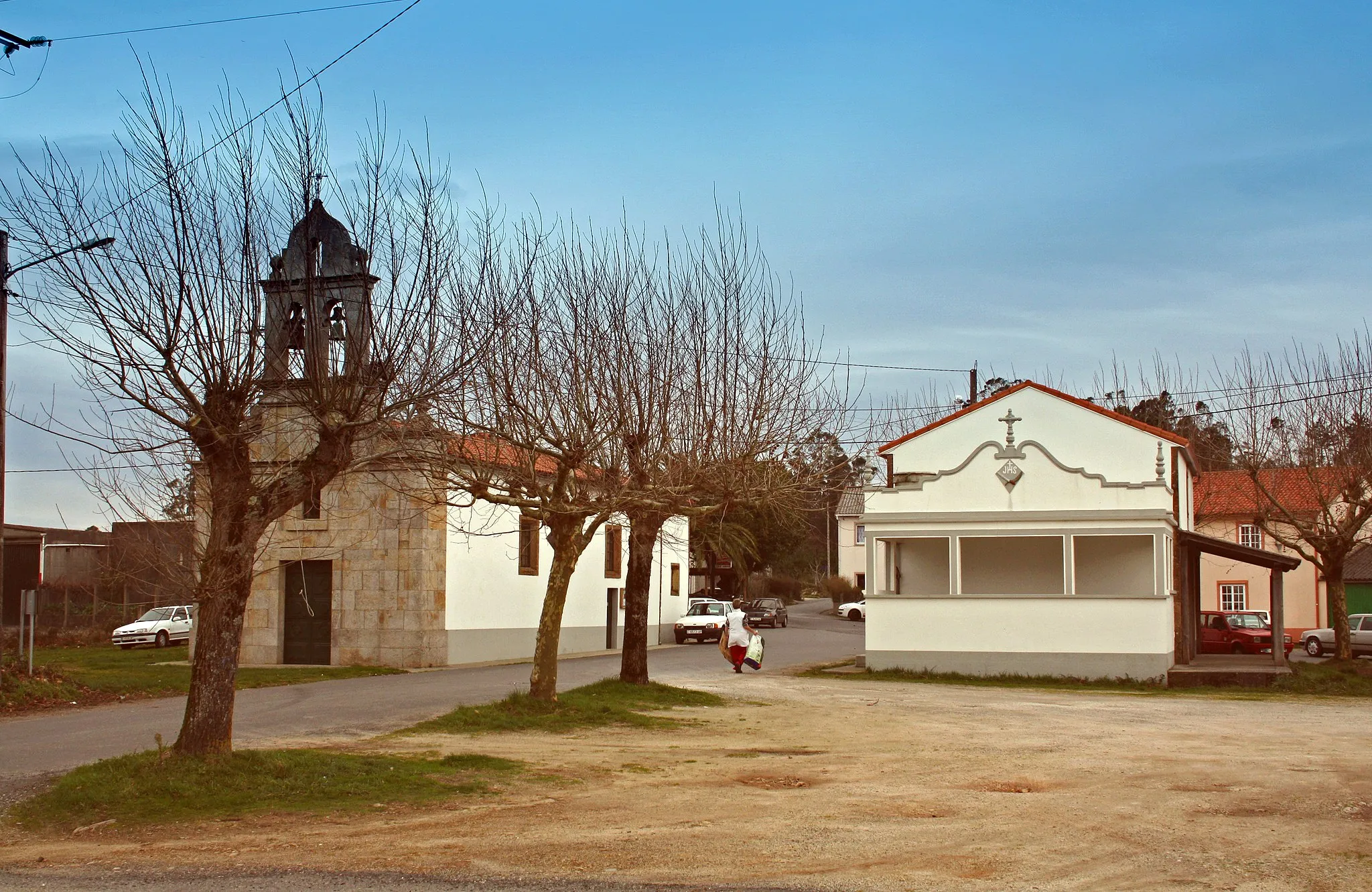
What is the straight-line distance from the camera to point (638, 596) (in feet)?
68.4

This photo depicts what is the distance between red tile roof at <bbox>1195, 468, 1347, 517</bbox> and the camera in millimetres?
29266

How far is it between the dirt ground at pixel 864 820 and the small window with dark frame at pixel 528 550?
18364 millimetres

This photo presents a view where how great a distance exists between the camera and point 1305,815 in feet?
34.8

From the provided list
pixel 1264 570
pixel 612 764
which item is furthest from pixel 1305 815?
pixel 1264 570

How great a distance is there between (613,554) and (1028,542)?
1460cm

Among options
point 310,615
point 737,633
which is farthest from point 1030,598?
point 310,615

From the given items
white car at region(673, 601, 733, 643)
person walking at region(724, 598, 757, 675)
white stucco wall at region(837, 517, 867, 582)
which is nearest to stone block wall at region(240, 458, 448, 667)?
person walking at region(724, 598, 757, 675)

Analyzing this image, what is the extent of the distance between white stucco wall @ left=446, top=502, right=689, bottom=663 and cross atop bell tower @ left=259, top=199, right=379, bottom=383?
49.4 feet

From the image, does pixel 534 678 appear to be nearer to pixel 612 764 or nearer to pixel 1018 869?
pixel 612 764

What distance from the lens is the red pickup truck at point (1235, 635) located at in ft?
123

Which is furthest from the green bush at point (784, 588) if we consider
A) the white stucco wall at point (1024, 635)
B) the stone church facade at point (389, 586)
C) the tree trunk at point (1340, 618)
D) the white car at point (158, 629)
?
the tree trunk at point (1340, 618)

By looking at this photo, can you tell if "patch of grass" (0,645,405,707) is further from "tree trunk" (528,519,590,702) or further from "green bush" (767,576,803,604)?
"green bush" (767,576,803,604)

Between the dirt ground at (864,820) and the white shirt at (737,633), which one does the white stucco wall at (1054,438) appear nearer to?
the white shirt at (737,633)

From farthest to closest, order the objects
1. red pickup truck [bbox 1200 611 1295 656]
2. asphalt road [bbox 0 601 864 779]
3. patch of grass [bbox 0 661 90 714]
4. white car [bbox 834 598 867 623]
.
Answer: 1. white car [bbox 834 598 867 623]
2. red pickup truck [bbox 1200 611 1295 656]
3. patch of grass [bbox 0 661 90 714]
4. asphalt road [bbox 0 601 864 779]
